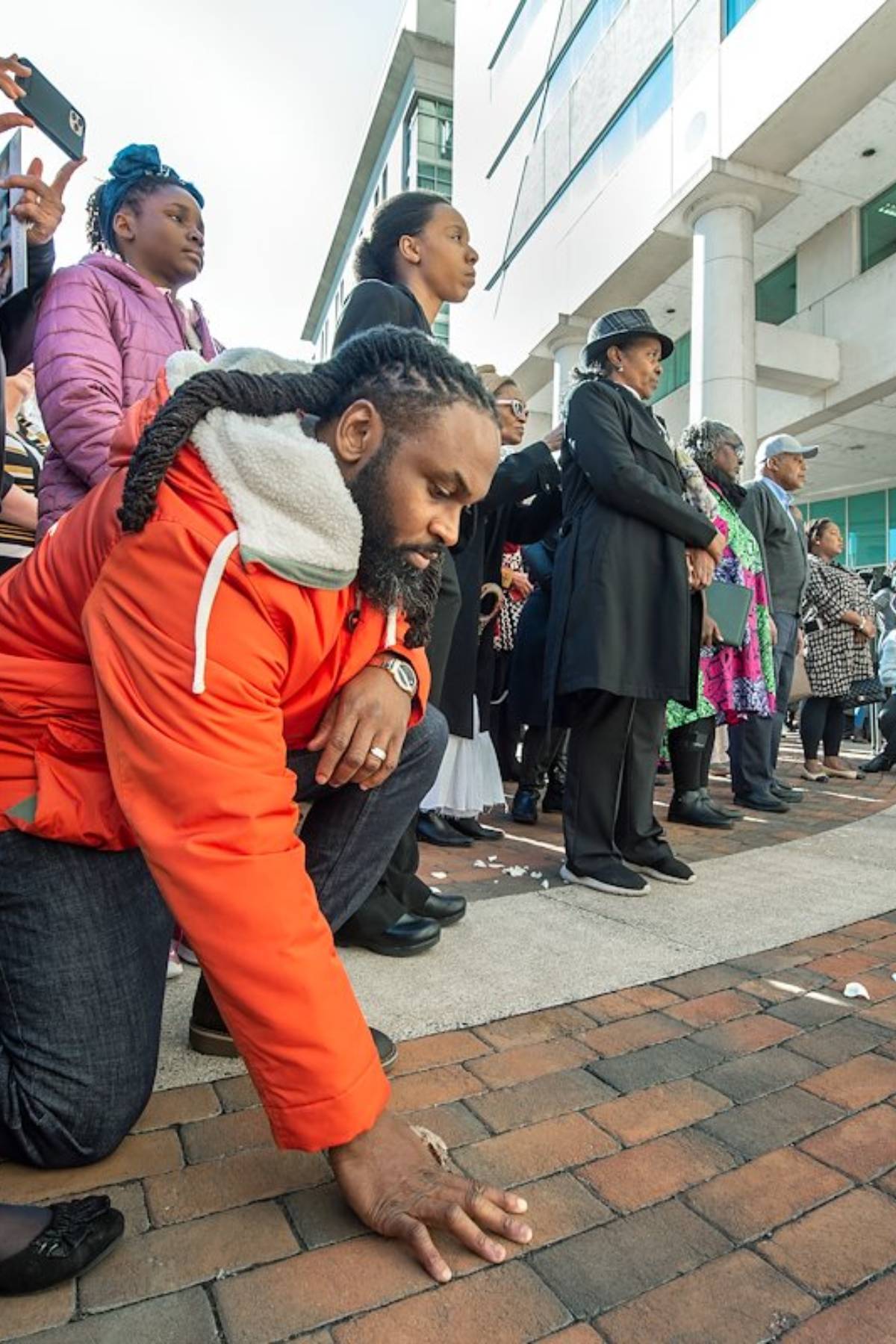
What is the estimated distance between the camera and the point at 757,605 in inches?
198

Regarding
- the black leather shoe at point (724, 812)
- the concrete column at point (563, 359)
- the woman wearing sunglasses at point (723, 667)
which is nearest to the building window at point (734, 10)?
the concrete column at point (563, 359)

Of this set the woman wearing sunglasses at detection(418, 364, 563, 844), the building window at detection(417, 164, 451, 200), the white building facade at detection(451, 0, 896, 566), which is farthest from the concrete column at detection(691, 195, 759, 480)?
the building window at detection(417, 164, 451, 200)

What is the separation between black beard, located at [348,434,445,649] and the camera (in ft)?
4.70

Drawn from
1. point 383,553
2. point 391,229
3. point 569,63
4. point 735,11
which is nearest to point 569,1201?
point 383,553

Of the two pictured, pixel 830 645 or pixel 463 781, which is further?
pixel 830 645

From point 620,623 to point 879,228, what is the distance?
1202cm

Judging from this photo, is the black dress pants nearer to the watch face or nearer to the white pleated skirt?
the white pleated skirt

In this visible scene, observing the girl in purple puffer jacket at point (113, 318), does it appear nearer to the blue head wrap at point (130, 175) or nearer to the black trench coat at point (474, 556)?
the blue head wrap at point (130, 175)

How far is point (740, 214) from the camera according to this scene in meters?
11.4

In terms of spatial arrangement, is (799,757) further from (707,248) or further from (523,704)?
(707,248)

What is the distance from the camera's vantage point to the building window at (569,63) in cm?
1534

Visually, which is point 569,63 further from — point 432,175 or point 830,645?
point 432,175

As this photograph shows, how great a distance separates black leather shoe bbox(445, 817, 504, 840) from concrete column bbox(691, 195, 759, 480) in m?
8.23

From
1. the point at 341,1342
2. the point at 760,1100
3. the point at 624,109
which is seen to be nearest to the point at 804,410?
the point at 624,109
